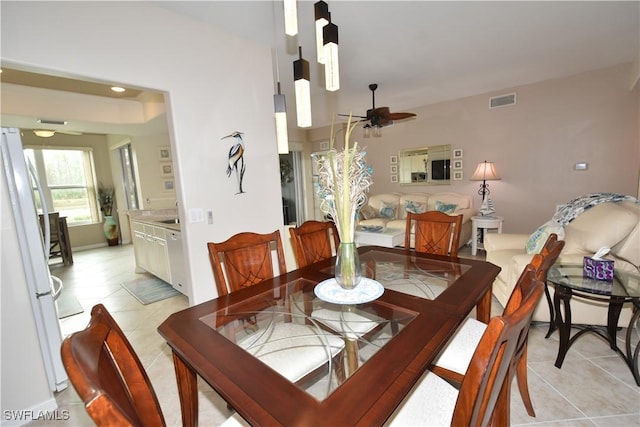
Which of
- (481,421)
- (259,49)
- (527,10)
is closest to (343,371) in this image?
(481,421)

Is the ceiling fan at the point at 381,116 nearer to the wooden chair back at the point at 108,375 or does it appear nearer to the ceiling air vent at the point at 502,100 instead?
the ceiling air vent at the point at 502,100

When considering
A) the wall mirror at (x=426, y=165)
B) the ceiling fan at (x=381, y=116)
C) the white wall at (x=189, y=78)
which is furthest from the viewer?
the wall mirror at (x=426, y=165)

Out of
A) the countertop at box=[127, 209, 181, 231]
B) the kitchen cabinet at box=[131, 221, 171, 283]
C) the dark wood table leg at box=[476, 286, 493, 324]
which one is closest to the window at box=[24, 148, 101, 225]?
the countertop at box=[127, 209, 181, 231]

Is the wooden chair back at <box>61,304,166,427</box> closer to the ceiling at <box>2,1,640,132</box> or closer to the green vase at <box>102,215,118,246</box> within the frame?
the ceiling at <box>2,1,640,132</box>

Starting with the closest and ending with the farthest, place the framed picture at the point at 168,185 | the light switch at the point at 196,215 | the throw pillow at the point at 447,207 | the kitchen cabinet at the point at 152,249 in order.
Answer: the light switch at the point at 196,215 < the kitchen cabinet at the point at 152,249 < the throw pillow at the point at 447,207 < the framed picture at the point at 168,185

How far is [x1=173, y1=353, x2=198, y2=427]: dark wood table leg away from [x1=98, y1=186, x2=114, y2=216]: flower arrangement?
6871mm

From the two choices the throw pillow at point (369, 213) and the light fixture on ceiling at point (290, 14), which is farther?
the throw pillow at point (369, 213)

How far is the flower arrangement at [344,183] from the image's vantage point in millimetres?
1240

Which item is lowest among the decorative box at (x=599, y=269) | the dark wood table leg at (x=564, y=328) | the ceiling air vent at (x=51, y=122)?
the dark wood table leg at (x=564, y=328)

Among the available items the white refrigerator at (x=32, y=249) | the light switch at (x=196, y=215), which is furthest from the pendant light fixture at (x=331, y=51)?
the white refrigerator at (x=32, y=249)

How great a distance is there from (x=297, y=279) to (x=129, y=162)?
6.15 meters

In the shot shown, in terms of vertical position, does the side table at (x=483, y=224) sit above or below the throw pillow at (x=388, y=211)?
below

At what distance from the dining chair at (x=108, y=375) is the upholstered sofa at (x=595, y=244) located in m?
2.49

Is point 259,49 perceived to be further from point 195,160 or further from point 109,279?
point 109,279
